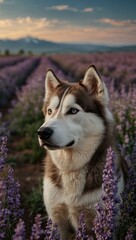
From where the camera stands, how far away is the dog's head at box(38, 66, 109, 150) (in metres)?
3.31

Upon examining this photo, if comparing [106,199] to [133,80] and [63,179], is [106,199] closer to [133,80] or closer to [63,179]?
[63,179]

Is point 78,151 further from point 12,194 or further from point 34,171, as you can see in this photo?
point 34,171

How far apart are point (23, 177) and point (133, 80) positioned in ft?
23.7

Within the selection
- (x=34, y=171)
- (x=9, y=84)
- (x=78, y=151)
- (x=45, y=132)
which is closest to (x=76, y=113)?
(x=78, y=151)

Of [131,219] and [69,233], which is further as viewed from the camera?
[69,233]

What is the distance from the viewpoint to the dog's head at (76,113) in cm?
331

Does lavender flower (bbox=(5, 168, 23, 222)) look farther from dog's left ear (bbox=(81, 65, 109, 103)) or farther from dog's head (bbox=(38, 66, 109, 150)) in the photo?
dog's left ear (bbox=(81, 65, 109, 103))

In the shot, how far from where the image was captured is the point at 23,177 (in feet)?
21.3

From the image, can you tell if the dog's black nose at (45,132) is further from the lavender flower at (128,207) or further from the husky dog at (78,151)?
the lavender flower at (128,207)

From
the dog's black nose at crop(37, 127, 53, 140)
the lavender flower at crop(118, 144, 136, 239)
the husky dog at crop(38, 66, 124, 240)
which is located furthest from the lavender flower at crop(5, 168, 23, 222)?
the lavender flower at crop(118, 144, 136, 239)

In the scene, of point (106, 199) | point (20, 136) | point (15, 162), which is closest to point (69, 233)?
point (106, 199)

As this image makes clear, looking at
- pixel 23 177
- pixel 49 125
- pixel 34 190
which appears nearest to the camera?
pixel 49 125

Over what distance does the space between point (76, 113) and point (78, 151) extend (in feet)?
1.11

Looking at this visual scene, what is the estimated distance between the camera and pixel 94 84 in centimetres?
373
